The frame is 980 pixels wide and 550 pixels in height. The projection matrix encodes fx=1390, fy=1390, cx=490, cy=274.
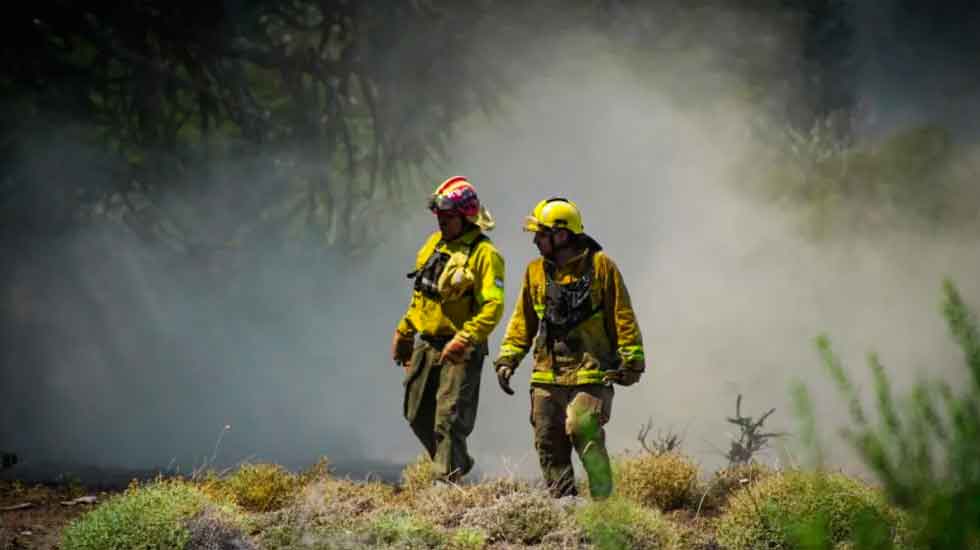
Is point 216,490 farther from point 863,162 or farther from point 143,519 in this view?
point 863,162

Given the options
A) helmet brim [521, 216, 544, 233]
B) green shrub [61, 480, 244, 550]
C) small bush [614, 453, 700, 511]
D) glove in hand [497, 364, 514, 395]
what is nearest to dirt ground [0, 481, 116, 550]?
green shrub [61, 480, 244, 550]

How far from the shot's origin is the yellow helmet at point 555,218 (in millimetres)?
7660

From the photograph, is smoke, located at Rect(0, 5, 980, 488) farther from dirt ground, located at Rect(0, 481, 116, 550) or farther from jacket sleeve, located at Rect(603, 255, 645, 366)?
jacket sleeve, located at Rect(603, 255, 645, 366)

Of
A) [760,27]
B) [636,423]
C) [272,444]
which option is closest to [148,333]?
[272,444]

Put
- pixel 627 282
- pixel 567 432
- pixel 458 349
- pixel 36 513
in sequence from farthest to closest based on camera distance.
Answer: pixel 627 282
pixel 36 513
pixel 458 349
pixel 567 432

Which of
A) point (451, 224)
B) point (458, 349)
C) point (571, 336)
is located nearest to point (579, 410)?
point (571, 336)

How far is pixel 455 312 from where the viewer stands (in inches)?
330

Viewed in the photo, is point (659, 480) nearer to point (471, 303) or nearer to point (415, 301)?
point (471, 303)

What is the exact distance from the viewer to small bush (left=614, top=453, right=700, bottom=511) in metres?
8.55

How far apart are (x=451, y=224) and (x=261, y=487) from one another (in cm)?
201

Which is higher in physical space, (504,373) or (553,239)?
(553,239)

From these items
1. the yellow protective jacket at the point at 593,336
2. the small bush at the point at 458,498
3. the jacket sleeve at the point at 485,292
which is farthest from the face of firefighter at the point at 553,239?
the small bush at the point at 458,498

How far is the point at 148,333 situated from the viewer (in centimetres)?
1923

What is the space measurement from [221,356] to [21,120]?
5.70 meters
